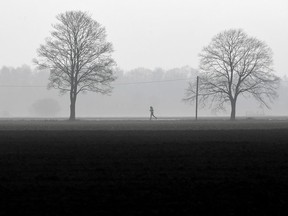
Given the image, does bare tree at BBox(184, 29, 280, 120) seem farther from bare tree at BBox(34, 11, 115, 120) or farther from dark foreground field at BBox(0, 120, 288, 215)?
dark foreground field at BBox(0, 120, 288, 215)

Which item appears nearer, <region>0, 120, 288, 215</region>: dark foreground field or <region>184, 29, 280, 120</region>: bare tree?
<region>0, 120, 288, 215</region>: dark foreground field

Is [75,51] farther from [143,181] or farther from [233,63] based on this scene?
[143,181]

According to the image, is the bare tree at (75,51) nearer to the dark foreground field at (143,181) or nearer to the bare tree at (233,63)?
the bare tree at (233,63)

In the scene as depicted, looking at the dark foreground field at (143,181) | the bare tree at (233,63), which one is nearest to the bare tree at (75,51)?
the bare tree at (233,63)

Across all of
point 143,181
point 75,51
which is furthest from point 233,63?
point 143,181

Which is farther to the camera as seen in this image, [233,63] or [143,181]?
[233,63]

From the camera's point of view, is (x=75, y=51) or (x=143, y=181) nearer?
(x=143, y=181)

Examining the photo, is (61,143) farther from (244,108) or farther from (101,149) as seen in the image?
(244,108)

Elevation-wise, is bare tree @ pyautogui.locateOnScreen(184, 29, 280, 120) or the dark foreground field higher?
bare tree @ pyautogui.locateOnScreen(184, 29, 280, 120)

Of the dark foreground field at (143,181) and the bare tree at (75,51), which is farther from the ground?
the bare tree at (75,51)

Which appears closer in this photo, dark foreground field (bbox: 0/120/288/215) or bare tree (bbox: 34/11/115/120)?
dark foreground field (bbox: 0/120/288/215)

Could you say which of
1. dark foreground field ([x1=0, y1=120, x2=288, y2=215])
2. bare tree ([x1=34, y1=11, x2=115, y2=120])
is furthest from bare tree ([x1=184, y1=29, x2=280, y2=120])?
dark foreground field ([x1=0, y1=120, x2=288, y2=215])

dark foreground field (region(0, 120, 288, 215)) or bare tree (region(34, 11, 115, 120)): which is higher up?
bare tree (region(34, 11, 115, 120))

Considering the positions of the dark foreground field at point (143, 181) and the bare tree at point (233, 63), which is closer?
the dark foreground field at point (143, 181)
